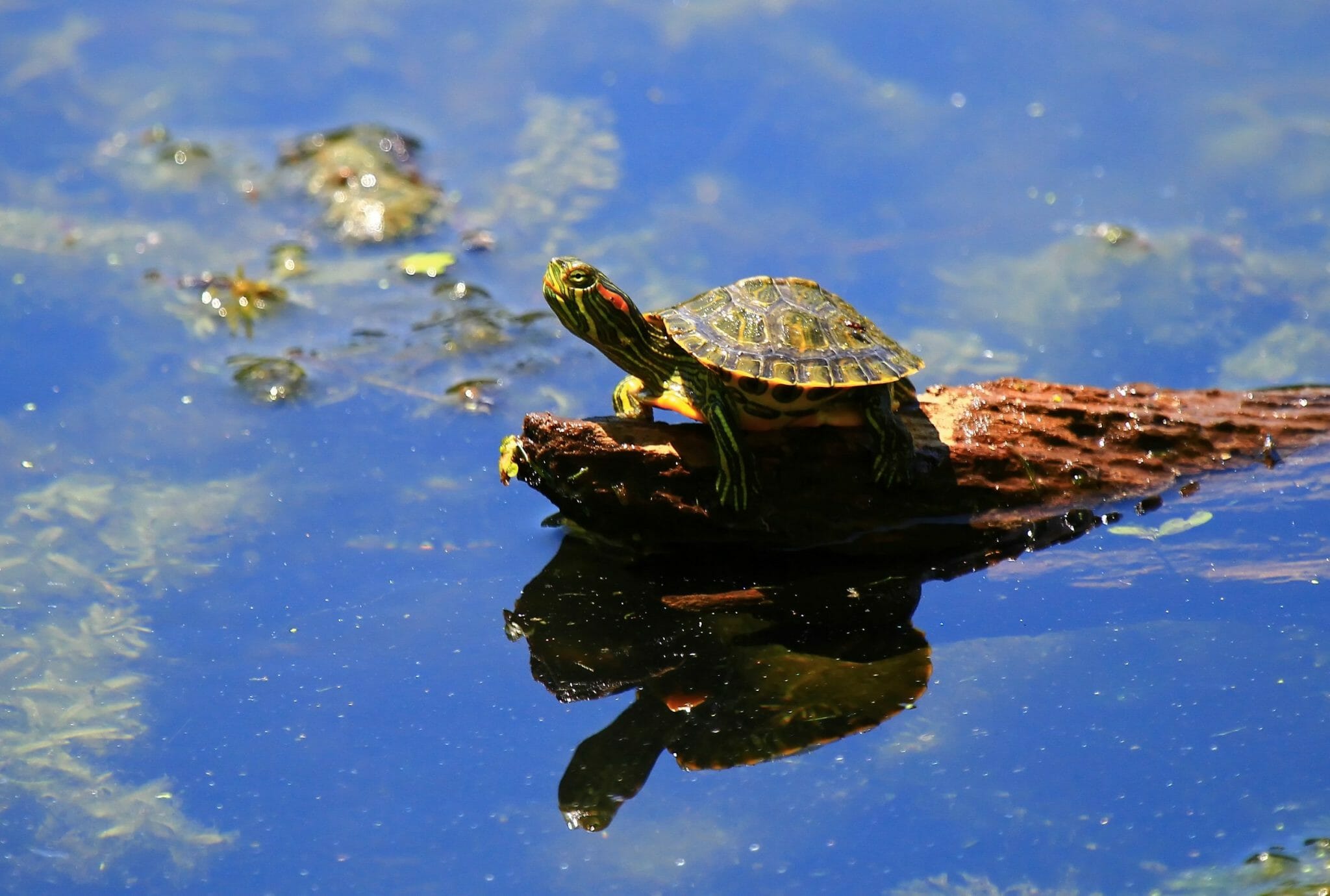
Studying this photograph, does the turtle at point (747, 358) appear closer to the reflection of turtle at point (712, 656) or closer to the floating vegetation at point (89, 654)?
the reflection of turtle at point (712, 656)

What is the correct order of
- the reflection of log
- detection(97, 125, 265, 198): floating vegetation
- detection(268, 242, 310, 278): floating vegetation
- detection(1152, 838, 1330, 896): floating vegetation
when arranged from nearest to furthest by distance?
detection(1152, 838, 1330, 896): floating vegetation
the reflection of log
detection(268, 242, 310, 278): floating vegetation
detection(97, 125, 265, 198): floating vegetation

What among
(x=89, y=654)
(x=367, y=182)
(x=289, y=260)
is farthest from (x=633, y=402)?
(x=367, y=182)

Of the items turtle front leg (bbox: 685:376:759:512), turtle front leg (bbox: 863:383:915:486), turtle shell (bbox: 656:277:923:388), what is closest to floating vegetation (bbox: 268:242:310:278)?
turtle shell (bbox: 656:277:923:388)

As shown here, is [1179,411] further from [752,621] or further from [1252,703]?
[752,621]

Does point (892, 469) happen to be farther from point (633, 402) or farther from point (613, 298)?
point (613, 298)

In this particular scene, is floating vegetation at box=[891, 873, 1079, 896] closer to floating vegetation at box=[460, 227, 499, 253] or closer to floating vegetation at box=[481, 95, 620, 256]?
floating vegetation at box=[481, 95, 620, 256]

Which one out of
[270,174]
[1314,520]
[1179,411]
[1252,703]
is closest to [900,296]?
[1179,411]
